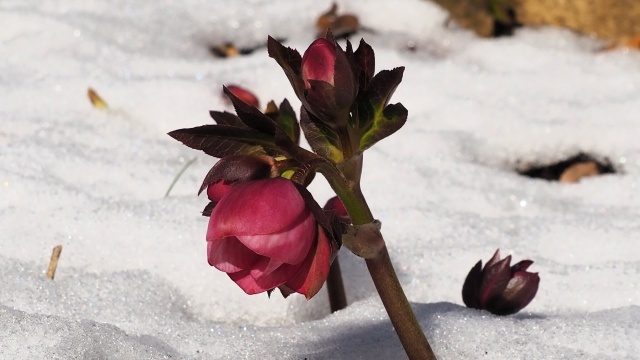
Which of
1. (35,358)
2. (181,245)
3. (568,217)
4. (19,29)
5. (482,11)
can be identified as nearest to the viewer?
(35,358)

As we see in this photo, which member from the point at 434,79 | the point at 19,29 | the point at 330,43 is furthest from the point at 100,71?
the point at 330,43

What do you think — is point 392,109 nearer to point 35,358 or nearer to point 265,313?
point 35,358

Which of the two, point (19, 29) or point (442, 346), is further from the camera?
point (19, 29)

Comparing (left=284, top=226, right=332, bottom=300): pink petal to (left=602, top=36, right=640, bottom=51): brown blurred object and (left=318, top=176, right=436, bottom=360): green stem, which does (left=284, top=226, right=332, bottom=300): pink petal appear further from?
(left=602, top=36, right=640, bottom=51): brown blurred object

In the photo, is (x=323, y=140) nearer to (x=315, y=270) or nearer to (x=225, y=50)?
(x=315, y=270)

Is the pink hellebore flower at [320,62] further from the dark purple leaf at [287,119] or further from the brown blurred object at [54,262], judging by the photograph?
the brown blurred object at [54,262]

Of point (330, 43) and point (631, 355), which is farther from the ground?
point (330, 43)
